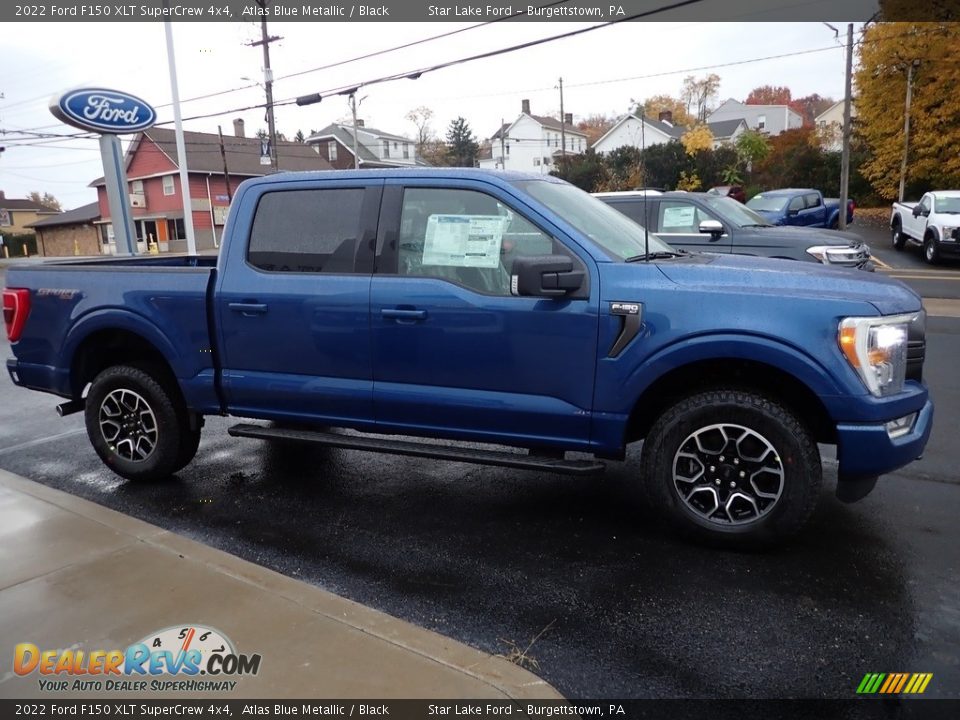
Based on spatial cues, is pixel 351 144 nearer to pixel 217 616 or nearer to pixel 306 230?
pixel 306 230

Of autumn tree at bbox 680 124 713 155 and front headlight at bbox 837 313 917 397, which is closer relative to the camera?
front headlight at bbox 837 313 917 397

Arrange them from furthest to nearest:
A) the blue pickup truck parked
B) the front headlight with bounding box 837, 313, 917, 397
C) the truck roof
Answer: the blue pickup truck parked < the truck roof < the front headlight with bounding box 837, 313, 917, 397

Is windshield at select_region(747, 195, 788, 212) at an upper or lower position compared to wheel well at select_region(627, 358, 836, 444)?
upper

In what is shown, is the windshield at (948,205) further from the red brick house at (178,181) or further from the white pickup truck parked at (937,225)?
the red brick house at (178,181)

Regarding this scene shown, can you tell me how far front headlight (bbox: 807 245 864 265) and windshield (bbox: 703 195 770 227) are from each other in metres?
1.02

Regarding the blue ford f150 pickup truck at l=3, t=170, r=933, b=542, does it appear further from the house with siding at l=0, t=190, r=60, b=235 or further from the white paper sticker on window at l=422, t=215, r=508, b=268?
the house with siding at l=0, t=190, r=60, b=235

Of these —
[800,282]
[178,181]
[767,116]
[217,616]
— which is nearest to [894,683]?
[800,282]

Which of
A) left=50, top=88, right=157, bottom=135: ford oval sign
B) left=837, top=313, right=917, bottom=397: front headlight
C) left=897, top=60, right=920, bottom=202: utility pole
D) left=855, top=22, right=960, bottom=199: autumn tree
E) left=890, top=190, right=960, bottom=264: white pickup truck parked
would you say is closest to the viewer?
left=837, top=313, right=917, bottom=397: front headlight

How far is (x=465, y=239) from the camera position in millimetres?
4121

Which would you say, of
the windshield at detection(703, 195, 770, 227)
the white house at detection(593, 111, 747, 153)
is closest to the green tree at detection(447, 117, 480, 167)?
the white house at detection(593, 111, 747, 153)

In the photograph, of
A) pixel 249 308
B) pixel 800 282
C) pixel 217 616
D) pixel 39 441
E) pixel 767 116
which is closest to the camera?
pixel 217 616

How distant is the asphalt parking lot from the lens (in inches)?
112

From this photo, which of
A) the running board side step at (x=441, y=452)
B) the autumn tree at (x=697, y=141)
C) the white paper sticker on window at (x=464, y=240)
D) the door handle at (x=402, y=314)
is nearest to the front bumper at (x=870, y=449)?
the running board side step at (x=441, y=452)

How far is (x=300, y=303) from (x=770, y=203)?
17492 millimetres
